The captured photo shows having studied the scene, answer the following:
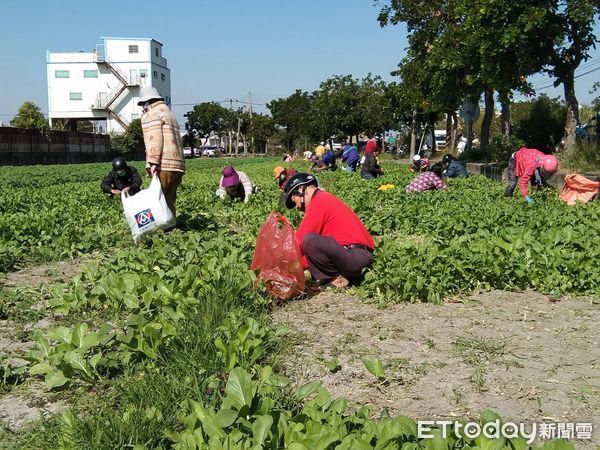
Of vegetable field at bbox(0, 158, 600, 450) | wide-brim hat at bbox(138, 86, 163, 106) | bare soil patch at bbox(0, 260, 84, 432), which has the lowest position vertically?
bare soil patch at bbox(0, 260, 84, 432)

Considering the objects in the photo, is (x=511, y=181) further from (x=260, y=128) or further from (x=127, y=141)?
(x=260, y=128)

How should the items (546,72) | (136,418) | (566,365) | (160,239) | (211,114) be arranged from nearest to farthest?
(136,418), (566,365), (160,239), (546,72), (211,114)

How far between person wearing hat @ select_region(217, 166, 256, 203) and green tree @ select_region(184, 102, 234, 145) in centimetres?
7252

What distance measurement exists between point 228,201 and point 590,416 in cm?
884

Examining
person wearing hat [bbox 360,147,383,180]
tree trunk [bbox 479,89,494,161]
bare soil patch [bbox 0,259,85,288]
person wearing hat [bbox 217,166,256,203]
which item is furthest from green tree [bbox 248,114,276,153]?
bare soil patch [bbox 0,259,85,288]

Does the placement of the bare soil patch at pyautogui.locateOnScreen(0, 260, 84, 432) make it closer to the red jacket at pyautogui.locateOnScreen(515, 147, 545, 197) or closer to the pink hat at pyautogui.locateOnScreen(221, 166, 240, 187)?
the pink hat at pyautogui.locateOnScreen(221, 166, 240, 187)

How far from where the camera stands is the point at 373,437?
2.46m

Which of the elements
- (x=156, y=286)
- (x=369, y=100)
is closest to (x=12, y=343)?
(x=156, y=286)

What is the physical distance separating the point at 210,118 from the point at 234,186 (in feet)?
240

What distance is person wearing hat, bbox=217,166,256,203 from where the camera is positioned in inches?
450

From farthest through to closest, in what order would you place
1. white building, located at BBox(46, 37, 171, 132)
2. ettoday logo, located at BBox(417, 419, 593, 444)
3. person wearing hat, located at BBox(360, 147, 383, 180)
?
white building, located at BBox(46, 37, 171, 132) → person wearing hat, located at BBox(360, 147, 383, 180) → ettoday logo, located at BBox(417, 419, 593, 444)

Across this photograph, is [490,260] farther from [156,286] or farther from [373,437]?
[373,437]

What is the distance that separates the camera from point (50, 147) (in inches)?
1671

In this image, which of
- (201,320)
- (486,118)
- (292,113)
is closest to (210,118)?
(292,113)
